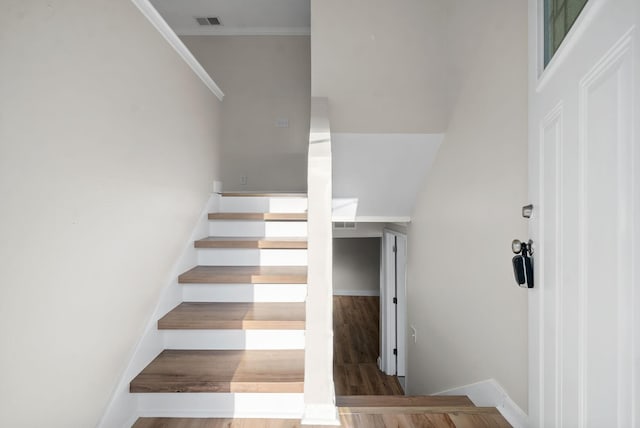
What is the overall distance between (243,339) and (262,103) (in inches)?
122

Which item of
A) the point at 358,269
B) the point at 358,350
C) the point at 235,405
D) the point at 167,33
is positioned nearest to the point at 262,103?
the point at 167,33

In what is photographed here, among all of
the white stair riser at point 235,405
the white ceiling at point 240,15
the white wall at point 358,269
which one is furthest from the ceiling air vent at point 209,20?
the white wall at point 358,269

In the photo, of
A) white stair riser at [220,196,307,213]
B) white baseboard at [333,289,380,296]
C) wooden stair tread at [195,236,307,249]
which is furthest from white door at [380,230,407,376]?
white baseboard at [333,289,380,296]

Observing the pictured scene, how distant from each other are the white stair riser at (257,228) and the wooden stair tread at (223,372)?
3.42ft

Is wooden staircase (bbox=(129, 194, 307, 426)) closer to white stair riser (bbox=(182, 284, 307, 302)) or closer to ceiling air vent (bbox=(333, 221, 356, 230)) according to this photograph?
white stair riser (bbox=(182, 284, 307, 302))

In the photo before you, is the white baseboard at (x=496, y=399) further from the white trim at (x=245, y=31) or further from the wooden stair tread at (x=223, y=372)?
the white trim at (x=245, y=31)

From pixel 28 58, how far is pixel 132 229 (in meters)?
0.81

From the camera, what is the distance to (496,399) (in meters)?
1.76

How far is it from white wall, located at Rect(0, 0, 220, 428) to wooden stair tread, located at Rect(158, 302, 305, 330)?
170mm

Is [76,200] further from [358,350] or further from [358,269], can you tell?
[358,269]

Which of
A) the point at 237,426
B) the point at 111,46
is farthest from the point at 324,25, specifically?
the point at 237,426

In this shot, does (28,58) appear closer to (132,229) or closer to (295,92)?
(132,229)

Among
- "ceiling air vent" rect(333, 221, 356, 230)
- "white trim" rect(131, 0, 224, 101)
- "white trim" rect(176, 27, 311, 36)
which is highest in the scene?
"white trim" rect(176, 27, 311, 36)

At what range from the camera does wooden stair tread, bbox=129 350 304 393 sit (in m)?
1.61
